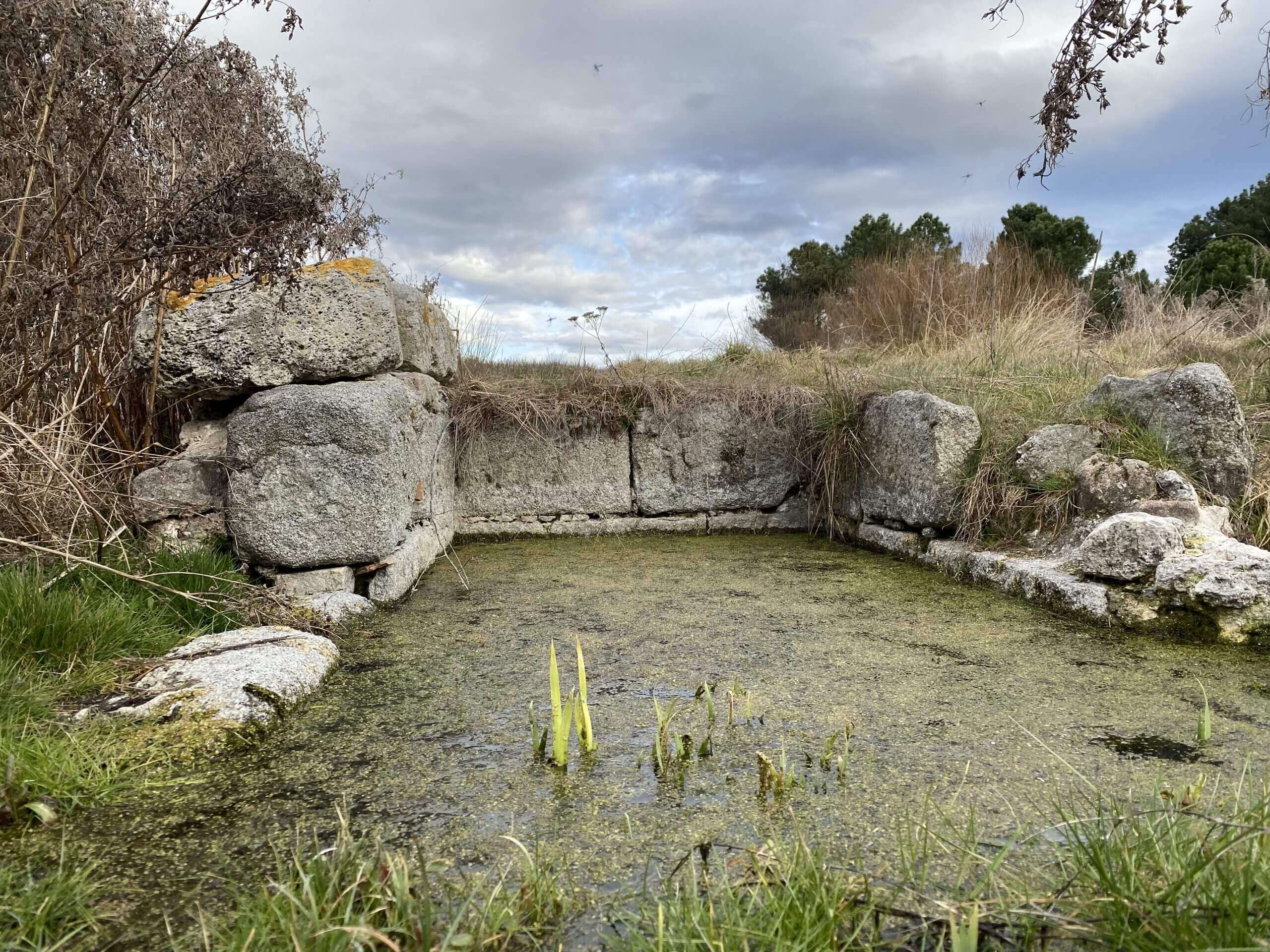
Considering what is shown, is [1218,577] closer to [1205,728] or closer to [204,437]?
[1205,728]

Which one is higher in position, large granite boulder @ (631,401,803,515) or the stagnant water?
large granite boulder @ (631,401,803,515)

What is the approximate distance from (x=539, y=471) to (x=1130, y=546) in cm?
259

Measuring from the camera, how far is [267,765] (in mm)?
1659

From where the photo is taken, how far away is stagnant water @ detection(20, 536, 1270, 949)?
1366 mm

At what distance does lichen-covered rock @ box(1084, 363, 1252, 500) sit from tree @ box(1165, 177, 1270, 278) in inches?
485

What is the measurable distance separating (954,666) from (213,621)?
2.03 m

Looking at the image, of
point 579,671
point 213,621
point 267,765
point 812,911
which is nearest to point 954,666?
point 579,671

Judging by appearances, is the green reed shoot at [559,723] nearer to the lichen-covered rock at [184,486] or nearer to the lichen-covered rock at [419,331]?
the lichen-covered rock at [184,486]

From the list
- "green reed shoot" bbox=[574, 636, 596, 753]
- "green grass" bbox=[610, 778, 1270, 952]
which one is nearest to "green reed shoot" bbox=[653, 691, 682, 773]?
"green reed shoot" bbox=[574, 636, 596, 753]

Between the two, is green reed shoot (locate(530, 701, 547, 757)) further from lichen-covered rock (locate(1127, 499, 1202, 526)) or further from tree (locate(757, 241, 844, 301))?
tree (locate(757, 241, 844, 301))

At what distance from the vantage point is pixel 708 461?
14.4ft

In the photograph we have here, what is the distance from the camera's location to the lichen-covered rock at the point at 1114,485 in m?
2.96

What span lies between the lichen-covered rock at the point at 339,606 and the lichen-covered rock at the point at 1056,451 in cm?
248

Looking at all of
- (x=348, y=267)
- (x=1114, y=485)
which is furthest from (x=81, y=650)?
(x=1114, y=485)
